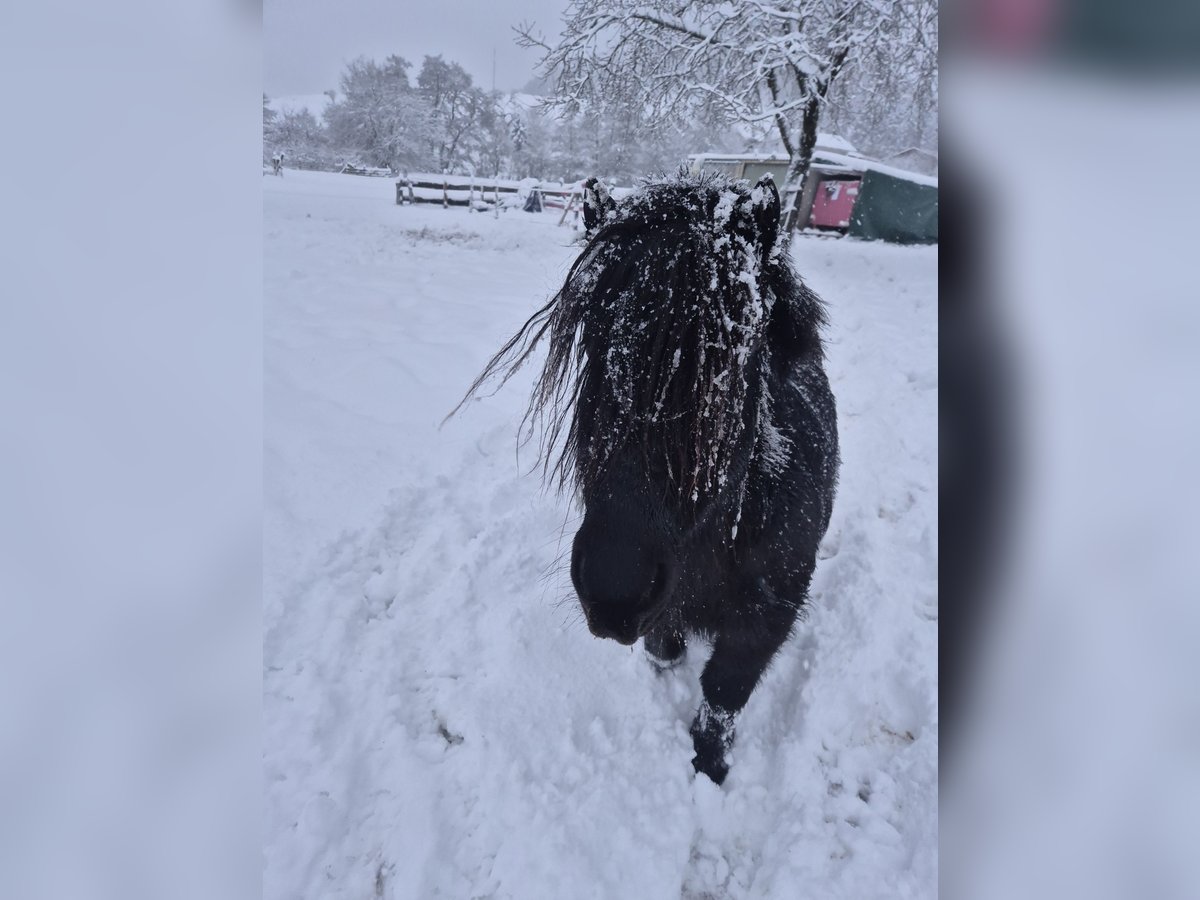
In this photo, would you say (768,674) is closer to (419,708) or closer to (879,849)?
(879,849)

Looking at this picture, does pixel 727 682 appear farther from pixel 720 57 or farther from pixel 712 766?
pixel 720 57

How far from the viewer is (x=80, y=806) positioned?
0.63 metres

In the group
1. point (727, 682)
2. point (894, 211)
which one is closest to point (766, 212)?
point (894, 211)

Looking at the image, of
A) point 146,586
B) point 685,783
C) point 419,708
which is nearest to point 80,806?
point 146,586

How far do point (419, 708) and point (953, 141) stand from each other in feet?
7.18

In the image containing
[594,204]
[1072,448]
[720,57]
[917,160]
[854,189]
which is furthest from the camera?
[594,204]

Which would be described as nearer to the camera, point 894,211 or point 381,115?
point 894,211

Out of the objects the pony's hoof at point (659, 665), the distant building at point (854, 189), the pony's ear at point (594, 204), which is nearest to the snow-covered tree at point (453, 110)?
the pony's ear at point (594, 204)

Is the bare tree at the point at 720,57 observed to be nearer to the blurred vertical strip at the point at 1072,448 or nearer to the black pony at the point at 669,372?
the black pony at the point at 669,372

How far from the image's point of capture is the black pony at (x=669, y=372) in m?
1.31

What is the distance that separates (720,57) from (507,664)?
2114 mm

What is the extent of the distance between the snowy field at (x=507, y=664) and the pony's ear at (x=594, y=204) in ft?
1.04

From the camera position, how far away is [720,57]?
1279 mm

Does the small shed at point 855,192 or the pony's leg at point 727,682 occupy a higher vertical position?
the small shed at point 855,192
